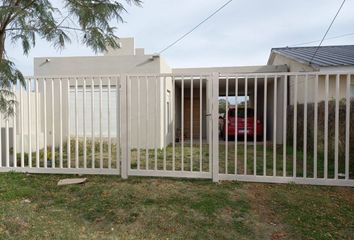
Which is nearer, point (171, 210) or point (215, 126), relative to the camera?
point (171, 210)

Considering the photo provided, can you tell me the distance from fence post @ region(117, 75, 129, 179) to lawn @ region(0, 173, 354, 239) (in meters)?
0.26

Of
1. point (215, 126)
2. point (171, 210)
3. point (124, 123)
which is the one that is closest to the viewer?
point (171, 210)

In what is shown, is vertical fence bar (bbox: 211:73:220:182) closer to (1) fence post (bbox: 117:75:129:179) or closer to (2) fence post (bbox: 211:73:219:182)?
(2) fence post (bbox: 211:73:219:182)

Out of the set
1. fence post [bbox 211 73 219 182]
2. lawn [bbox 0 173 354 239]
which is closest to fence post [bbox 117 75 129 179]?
lawn [bbox 0 173 354 239]

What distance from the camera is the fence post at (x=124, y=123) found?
213 inches

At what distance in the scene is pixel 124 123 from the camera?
17.8 ft

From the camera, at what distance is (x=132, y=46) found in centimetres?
1194

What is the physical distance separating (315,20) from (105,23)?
823 cm

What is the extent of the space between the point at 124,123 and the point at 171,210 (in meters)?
2.06

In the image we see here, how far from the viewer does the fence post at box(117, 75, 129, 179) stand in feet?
17.7

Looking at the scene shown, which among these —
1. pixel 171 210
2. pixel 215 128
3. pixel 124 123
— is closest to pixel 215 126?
pixel 215 128

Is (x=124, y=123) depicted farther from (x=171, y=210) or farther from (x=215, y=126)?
(x=171, y=210)

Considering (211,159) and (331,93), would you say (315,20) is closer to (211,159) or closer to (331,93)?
(331,93)

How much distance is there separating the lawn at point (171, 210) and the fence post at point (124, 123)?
26 centimetres
